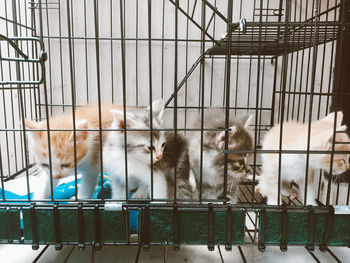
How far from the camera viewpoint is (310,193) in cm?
166

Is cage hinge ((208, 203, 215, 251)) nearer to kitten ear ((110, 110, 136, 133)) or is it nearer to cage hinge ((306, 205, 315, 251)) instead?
cage hinge ((306, 205, 315, 251))

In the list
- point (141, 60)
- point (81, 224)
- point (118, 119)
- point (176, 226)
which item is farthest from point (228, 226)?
point (141, 60)

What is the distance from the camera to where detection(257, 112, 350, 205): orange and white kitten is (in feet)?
4.84

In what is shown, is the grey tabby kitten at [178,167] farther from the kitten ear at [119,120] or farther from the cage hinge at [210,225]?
the cage hinge at [210,225]

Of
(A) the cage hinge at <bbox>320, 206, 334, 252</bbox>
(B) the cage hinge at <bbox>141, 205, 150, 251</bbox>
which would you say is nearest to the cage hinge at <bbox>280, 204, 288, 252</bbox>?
(A) the cage hinge at <bbox>320, 206, 334, 252</bbox>

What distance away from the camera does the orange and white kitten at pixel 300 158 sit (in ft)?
4.84

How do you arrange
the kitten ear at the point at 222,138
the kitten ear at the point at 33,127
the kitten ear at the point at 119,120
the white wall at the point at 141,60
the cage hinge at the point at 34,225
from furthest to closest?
the white wall at the point at 141,60, the kitten ear at the point at 222,138, the kitten ear at the point at 119,120, the kitten ear at the point at 33,127, the cage hinge at the point at 34,225

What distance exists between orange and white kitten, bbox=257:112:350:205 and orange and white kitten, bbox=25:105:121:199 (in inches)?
37.0

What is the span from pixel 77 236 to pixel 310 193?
126cm

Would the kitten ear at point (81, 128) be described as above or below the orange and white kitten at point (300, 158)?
above

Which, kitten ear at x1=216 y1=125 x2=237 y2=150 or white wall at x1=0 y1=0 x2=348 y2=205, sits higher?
white wall at x1=0 y1=0 x2=348 y2=205

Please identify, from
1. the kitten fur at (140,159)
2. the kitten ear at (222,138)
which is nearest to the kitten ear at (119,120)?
the kitten fur at (140,159)

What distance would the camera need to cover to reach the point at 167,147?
153 cm

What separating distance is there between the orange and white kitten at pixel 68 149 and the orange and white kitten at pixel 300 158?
94 centimetres
